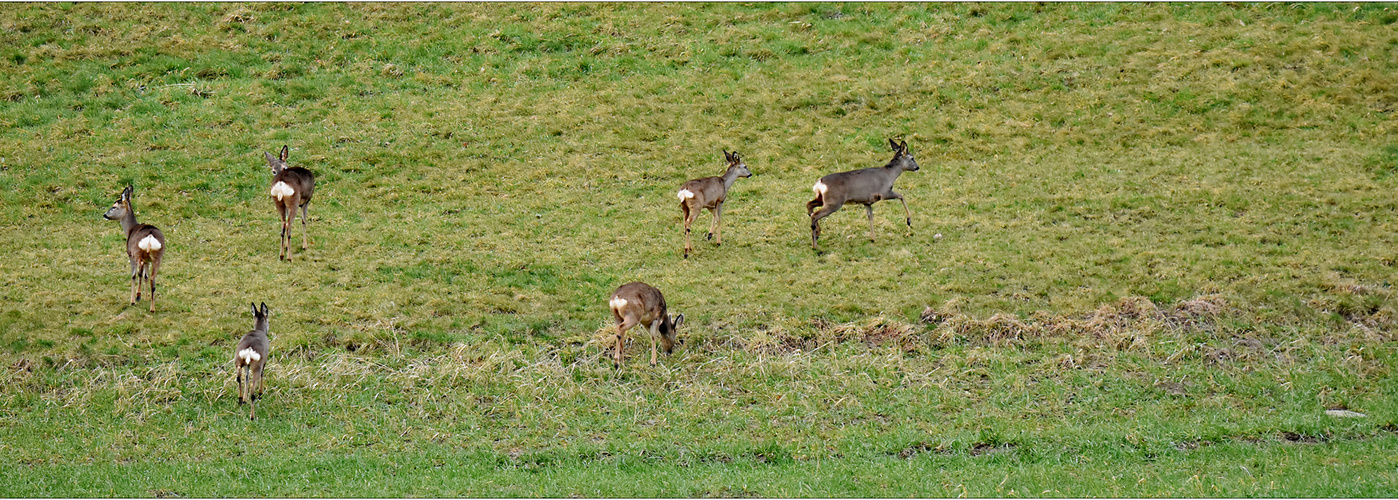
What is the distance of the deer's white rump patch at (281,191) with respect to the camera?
61.8 feet

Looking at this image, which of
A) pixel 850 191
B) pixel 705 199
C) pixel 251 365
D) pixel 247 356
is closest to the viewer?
pixel 247 356

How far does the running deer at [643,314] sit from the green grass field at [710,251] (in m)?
0.35

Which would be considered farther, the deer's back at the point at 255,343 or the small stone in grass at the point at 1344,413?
the deer's back at the point at 255,343

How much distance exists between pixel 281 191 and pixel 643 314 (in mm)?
7429

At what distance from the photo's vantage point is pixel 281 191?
61.9 feet

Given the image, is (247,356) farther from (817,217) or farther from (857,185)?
(857,185)

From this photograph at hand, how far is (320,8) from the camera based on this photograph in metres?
31.9

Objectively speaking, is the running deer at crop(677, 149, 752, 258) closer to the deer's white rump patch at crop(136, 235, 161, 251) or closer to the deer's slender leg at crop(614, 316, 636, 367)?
the deer's slender leg at crop(614, 316, 636, 367)

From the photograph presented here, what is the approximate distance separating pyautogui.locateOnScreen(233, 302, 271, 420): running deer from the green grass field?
0.28 meters

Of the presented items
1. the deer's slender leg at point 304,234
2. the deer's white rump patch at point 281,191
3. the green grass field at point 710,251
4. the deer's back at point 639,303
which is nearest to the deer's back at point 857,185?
the green grass field at point 710,251

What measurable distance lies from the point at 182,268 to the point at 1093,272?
46.1 feet

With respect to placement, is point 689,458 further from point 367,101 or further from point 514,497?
point 367,101

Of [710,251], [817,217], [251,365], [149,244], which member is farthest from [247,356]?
[817,217]

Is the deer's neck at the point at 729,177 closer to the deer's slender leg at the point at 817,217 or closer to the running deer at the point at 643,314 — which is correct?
the deer's slender leg at the point at 817,217
